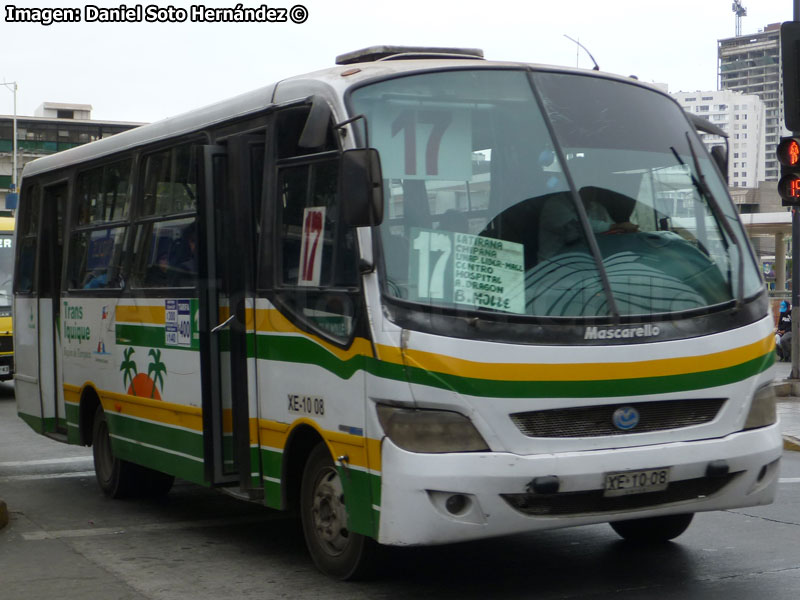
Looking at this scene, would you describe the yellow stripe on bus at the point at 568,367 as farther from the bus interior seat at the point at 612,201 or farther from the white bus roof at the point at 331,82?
the white bus roof at the point at 331,82

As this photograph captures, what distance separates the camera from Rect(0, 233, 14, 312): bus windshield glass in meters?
19.8

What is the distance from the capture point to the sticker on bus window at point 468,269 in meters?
5.86

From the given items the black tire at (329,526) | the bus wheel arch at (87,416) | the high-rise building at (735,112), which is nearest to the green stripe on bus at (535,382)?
the black tire at (329,526)

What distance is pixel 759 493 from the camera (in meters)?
6.33

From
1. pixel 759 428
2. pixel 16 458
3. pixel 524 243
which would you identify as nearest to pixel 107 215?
pixel 16 458

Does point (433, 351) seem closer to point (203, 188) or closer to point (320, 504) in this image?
point (320, 504)

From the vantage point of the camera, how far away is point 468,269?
19.4 ft

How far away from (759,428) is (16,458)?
844 centimetres

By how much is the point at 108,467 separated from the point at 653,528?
4576mm

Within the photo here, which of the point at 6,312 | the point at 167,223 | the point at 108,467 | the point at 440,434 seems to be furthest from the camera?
the point at 6,312

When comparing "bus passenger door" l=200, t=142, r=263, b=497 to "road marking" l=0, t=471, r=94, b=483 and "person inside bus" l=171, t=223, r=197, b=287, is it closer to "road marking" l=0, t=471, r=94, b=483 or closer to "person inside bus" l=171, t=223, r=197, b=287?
"person inside bus" l=171, t=223, r=197, b=287

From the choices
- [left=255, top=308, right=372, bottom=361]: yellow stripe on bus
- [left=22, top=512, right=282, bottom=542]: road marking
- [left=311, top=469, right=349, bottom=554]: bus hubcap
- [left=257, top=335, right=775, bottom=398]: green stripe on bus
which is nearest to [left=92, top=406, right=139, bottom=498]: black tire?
[left=22, top=512, right=282, bottom=542]: road marking

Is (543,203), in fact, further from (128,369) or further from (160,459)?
(128,369)

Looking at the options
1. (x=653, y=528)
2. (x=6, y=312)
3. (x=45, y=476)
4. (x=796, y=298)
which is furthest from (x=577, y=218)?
(x=6, y=312)
